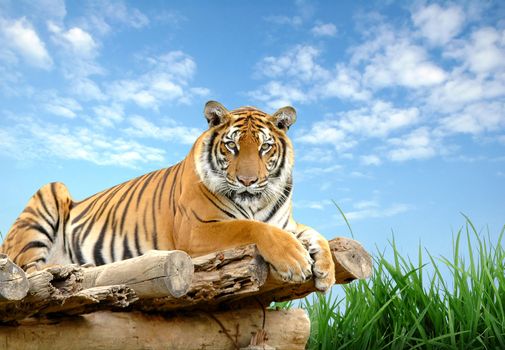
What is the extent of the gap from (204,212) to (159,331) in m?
0.73

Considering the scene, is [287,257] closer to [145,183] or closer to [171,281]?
[171,281]

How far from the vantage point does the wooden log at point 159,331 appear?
2.71 meters

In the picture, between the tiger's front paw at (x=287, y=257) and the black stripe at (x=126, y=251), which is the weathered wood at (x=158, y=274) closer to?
the tiger's front paw at (x=287, y=257)

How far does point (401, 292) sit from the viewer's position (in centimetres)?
486

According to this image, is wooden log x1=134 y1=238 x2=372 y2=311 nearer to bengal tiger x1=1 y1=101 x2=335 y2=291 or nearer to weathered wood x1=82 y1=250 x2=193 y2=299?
bengal tiger x1=1 y1=101 x2=335 y2=291

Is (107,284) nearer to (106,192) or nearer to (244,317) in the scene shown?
(244,317)

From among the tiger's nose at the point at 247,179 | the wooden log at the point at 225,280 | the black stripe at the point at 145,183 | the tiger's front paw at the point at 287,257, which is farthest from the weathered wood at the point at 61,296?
the black stripe at the point at 145,183

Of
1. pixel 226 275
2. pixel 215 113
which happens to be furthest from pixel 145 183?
pixel 226 275

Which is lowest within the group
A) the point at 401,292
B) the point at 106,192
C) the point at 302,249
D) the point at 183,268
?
the point at 183,268

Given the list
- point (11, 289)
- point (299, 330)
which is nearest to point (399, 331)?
point (299, 330)

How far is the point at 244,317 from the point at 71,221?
182cm

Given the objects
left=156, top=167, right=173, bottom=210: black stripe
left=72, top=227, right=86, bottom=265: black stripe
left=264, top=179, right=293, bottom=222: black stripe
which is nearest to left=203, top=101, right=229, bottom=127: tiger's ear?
left=264, top=179, right=293, bottom=222: black stripe

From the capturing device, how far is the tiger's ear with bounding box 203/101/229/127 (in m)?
3.65

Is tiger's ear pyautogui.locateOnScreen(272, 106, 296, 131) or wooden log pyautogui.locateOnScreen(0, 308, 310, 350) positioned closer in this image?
wooden log pyautogui.locateOnScreen(0, 308, 310, 350)
